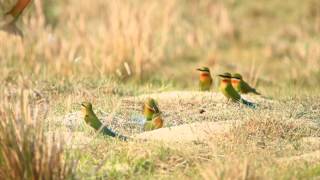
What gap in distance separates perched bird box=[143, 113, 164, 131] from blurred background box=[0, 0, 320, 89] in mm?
1427

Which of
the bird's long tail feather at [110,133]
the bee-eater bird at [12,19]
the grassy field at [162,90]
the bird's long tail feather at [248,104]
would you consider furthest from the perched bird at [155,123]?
the bee-eater bird at [12,19]

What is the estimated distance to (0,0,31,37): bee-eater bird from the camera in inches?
259

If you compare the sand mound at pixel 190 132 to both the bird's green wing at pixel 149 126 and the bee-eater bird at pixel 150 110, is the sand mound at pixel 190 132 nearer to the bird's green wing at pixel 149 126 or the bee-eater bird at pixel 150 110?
the bird's green wing at pixel 149 126

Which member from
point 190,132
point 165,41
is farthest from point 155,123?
point 165,41

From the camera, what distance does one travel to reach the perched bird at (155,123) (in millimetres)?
6035

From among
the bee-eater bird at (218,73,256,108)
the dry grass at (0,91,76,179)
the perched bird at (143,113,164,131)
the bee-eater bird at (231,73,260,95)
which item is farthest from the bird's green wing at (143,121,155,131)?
the bee-eater bird at (231,73,260,95)

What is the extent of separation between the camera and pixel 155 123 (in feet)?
19.8

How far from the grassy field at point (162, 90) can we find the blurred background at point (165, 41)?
2 centimetres

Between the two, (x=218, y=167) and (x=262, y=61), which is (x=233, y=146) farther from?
(x=262, y=61)

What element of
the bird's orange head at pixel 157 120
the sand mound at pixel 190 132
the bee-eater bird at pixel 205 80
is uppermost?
the bee-eater bird at pixel 205 80

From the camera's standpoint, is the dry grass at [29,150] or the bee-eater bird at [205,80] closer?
the dry grass at [29,150]

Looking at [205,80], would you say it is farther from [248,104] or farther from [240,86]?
[248,104]

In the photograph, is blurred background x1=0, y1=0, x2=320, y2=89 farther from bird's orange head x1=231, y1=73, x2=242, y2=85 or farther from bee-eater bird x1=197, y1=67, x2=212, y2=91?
bird's orange head x1=231, y1=73, x2=242, y2=85

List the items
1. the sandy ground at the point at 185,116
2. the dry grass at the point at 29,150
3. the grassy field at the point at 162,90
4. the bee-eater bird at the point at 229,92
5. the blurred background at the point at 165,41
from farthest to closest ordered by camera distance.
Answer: the blurred background at the point at 165,41 < the bee-eater bird at the point at 229,92 < the sandy ground at the point at 185,116 < the grassy field at the point at 162,90 < the dry grass at the point at 29,150
